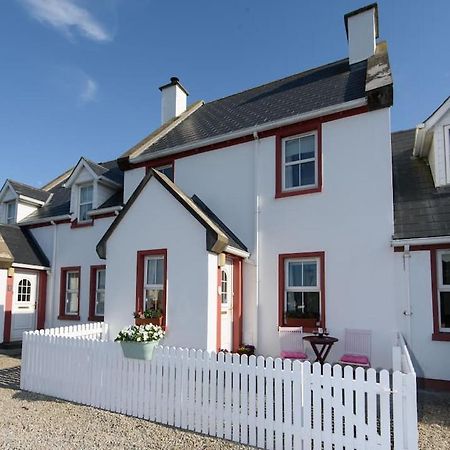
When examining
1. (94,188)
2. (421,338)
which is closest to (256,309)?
(421,338)

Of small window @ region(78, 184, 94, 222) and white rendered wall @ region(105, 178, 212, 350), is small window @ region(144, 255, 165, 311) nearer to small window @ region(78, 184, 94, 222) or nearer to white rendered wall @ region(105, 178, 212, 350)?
white rendered wall @ region(105, 178, 212, 350)

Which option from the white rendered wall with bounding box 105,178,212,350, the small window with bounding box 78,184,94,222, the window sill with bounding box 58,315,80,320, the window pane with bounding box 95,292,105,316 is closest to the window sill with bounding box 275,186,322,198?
the white rendered wall with bounding box 105,178,212,350

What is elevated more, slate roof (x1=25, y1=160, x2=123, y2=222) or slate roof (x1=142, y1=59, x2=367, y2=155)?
slate roof (x1=142, y1=59, x2=367, y2=155)

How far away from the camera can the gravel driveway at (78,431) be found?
214 inches

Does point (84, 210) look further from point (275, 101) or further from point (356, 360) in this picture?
point (356, 360)

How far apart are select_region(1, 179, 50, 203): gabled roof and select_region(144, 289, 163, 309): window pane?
35.5 feet

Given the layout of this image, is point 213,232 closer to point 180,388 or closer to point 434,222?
point 180,388

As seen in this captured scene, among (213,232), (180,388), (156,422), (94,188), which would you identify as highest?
(94,188)

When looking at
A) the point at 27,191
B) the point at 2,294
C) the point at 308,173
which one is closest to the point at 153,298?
the point at 308,173

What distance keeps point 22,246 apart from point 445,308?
15.5 meters

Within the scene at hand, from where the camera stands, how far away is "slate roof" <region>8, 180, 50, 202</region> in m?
17.8

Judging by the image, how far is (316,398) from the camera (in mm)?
5227

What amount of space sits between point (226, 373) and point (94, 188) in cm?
1133

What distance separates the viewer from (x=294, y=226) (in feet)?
33.9
